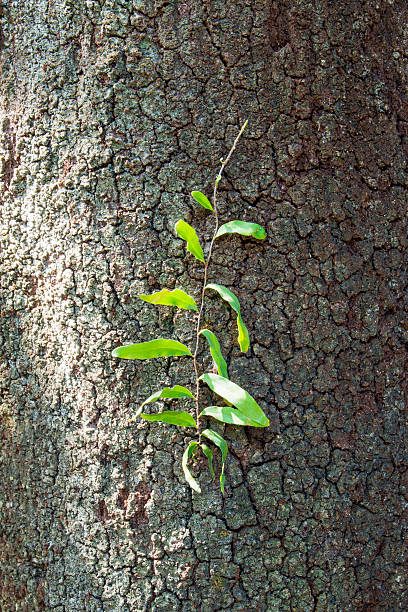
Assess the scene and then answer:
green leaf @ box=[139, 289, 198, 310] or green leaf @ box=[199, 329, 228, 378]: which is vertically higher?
green leaf @ box=[139, 289, 198, 310]

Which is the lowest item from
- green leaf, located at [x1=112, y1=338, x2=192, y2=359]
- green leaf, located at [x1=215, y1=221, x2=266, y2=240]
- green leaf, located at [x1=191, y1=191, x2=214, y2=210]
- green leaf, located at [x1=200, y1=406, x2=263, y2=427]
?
green leaf, located at [x1=200, y1=406, x2=263, y2=427]

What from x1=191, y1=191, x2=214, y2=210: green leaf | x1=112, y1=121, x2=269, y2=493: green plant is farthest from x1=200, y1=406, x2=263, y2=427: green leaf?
x1=191, y1=191, x2=214, y2=210: green leaf

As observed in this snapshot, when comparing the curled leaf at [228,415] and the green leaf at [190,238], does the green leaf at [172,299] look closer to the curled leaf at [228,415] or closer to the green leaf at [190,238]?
the green leaf at [190,238]

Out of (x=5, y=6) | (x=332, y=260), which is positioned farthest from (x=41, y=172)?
(x=332, y=260)

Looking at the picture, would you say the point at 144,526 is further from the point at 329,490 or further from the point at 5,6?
the point at 5,6

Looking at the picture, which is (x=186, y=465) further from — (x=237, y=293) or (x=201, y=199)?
(x=201, y=199)

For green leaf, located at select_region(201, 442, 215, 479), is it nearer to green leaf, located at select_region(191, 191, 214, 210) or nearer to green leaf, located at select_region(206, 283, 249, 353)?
green leaf, located at select_region(206, 283, 249, 353)
